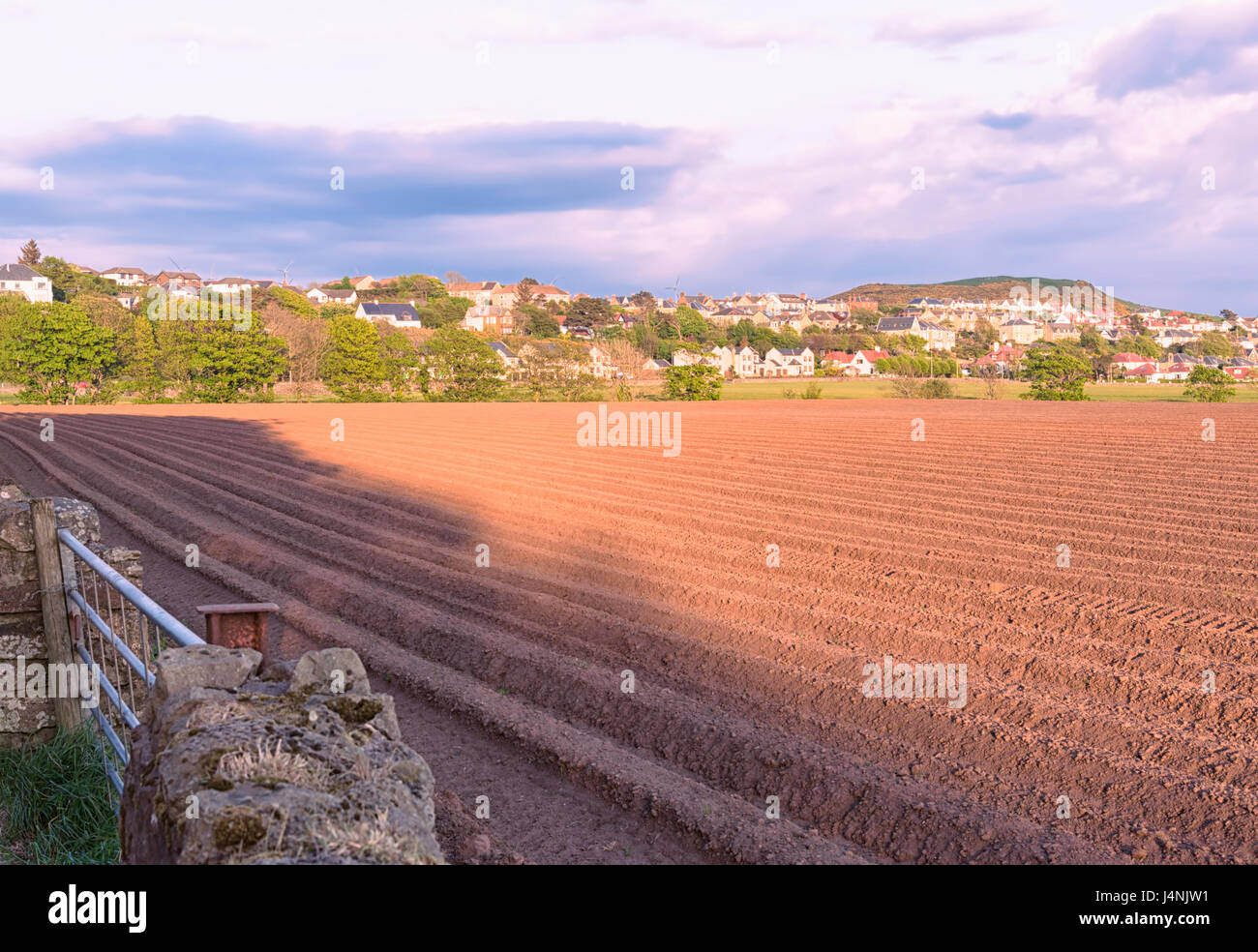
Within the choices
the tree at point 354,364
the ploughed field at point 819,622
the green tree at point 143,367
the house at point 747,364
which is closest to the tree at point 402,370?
the tree at point 354,364

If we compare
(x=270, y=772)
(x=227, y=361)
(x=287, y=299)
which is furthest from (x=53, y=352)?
(x=287, y=299)

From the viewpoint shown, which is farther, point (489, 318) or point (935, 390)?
point (489, 318)

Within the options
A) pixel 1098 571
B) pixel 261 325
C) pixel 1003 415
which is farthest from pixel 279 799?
pixel 261 325

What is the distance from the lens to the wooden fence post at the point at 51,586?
5625mm

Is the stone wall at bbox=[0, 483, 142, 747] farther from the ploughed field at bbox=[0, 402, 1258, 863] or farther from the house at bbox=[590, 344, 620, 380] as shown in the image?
the house at bbox=[590, 344, 620, 380]

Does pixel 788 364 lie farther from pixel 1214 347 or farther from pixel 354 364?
pixel 354 364

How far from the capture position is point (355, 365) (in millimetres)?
66125

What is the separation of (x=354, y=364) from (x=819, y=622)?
199ft

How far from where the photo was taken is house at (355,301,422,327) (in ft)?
474

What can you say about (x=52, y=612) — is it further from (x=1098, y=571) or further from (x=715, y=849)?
(x=1098, y=571)

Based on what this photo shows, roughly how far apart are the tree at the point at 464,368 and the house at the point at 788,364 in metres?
72.7

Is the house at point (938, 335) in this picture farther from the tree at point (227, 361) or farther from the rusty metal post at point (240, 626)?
the rusty metal post at point (240, 626)

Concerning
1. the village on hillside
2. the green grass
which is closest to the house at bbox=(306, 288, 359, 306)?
the village on hillside

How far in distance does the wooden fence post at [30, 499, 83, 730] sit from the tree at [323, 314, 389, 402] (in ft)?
199
